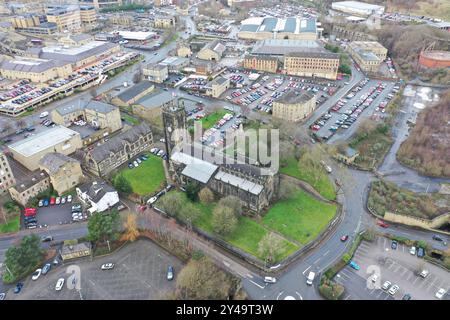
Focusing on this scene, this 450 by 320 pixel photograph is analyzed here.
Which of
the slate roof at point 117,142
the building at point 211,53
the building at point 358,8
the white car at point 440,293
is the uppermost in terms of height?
the building at point 358,8

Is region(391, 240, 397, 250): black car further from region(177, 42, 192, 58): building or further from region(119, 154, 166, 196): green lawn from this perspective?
region(177, 42, 192, 58): building

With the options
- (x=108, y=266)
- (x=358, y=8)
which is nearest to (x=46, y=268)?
(x=108, y=266)

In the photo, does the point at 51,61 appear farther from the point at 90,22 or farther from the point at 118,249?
the point at 118,249

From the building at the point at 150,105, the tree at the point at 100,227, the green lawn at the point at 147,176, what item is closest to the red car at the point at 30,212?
the tree at the point at 100,227

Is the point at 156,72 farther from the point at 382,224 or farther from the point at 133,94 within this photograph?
the point at 382,224

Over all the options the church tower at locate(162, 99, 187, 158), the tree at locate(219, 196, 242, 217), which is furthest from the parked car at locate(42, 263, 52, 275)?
the church tower at locate(162, 99, 187, 158)

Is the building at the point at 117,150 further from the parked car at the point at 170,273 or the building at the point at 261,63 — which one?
the building at the point at 261,63

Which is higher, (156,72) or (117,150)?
(156,72)
